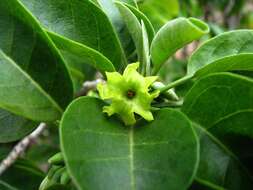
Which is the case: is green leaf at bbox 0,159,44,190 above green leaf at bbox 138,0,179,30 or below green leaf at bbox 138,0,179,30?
above

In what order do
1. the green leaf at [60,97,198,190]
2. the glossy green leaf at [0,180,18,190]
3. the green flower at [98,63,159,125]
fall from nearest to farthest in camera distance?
1. the green leaf at [60,97,198,190]
2. the green flower at [98,63,159,125]
3. the glossy green leaf at [0,180,18,190]

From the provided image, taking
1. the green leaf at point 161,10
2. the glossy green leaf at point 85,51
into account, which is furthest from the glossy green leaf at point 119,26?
the green leaf at point 161,10

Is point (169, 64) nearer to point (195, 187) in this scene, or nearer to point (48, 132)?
point (48, 132)

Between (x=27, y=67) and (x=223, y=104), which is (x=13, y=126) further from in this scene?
(x=223, y=104)

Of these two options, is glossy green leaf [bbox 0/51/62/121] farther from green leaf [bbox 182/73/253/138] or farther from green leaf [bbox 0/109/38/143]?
green leaf [bbox 182/73/253/138]

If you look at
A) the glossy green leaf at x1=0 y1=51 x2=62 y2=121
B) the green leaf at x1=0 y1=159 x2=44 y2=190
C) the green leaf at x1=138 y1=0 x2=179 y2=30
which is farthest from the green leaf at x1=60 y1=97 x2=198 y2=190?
the green leaf at x1=138 y1=0 x2=179 y2=30

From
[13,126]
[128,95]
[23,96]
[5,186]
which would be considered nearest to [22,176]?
[5,186]

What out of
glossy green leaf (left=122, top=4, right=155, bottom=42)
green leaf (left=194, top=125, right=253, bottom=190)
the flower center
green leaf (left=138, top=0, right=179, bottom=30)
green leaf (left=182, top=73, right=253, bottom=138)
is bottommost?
green leaf (left=138, top=0, right=179, bottom=30)
